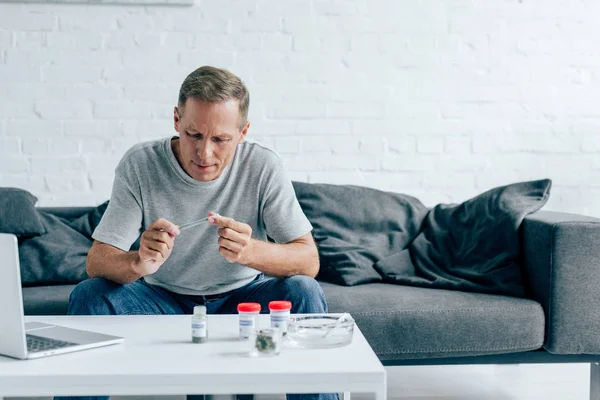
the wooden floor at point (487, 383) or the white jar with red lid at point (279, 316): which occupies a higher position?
the white jar with red lid at point (279, 316)

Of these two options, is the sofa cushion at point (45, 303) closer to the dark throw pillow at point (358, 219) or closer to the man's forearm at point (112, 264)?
the man's forearm at point (112, 264)

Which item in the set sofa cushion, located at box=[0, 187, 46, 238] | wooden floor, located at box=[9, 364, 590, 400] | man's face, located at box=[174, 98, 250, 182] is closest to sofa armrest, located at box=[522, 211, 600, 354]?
wooden floor, located at box=[9, 364, 590, 400]

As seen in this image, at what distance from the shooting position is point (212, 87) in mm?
1837

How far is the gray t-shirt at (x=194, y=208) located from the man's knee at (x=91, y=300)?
25cm

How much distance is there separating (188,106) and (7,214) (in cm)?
113

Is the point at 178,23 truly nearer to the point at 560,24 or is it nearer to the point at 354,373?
the point at 560,24

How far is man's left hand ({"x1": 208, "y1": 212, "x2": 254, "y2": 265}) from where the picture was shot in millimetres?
1631

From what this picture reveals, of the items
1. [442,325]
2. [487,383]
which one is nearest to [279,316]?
[442,325]

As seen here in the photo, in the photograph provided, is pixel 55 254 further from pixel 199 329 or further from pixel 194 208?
pixel 199 329

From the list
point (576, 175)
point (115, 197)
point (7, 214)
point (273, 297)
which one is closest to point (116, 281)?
point (115, 197)

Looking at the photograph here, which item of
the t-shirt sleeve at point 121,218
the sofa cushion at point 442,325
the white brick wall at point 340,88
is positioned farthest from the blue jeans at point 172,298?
the white brick wall at point 340,88

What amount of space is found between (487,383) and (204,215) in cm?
135

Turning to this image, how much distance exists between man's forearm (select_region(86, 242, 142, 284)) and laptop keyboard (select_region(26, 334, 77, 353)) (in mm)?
387

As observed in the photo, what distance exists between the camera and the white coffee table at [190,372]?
3.78 feet
